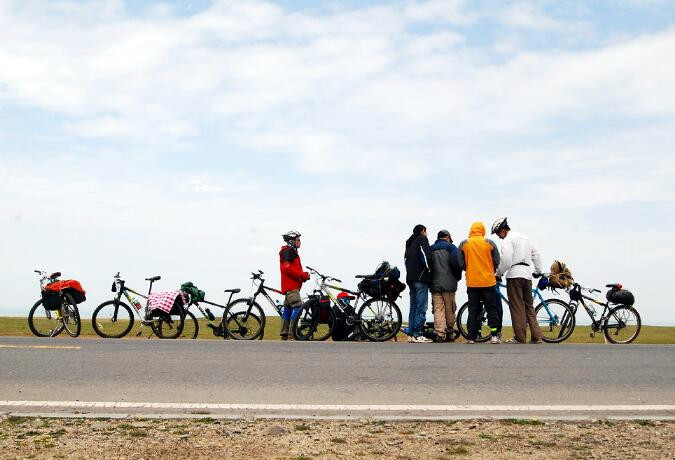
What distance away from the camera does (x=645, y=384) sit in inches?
363

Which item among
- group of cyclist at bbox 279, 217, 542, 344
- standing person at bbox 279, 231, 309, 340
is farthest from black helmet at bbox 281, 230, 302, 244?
group of cyclist at bbox 279, 217, 542, 344

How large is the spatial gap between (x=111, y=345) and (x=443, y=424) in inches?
274

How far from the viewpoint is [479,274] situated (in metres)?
14.6

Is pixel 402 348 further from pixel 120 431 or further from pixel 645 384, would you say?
pixel 120 431

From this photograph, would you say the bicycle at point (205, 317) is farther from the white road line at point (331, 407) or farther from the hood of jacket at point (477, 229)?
the white road line at point (331, 407)

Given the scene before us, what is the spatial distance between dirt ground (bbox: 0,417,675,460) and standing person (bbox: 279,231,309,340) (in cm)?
848

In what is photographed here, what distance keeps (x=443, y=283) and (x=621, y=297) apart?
388 centimetres

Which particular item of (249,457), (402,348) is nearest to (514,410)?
(249,457)

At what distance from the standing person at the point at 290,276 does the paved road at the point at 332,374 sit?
8.58ft

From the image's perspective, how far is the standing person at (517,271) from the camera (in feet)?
48.5

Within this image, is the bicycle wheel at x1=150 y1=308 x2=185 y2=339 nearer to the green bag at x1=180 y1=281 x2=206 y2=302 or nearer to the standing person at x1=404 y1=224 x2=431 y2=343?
the green bag at x1=180 y1=281 x2=206 y2=302

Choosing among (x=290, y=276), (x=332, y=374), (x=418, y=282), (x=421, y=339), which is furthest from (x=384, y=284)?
(x=332, y=374)

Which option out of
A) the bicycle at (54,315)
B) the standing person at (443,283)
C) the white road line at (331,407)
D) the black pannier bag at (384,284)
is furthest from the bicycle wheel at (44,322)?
the white road line at (331,407)

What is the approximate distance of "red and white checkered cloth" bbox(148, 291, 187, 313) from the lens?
53.0 ft
